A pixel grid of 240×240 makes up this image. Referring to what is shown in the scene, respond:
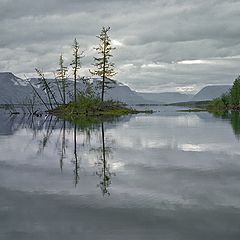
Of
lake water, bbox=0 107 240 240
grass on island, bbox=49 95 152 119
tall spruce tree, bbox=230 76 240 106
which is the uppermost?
tall spruce tree, bbox=230 76 240 106

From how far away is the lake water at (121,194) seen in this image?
38.9ft

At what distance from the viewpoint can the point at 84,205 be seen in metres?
14.4

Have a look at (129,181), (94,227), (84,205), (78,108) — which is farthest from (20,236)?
→ (78,108)

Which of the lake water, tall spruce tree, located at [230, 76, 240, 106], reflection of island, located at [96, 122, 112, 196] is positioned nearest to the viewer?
the lake water

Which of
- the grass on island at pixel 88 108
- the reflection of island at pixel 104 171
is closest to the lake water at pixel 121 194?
the reflection of island at pixel 104 171

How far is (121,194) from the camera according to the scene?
1587 cm

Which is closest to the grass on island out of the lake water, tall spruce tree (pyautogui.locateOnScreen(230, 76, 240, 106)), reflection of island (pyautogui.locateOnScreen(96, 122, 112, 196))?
reflection of island (pyautogui.locateOnScreen(96, 122, 112, 196))

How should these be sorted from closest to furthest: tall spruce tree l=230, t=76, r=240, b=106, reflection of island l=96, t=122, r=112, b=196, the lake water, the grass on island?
the lake water, reflection of island l=96, t=122, r=112, b=196, the grass on island, tall spruce tree l=230, t=76, r=240, b=106

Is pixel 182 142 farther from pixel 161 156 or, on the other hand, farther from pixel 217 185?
pixel 217 185

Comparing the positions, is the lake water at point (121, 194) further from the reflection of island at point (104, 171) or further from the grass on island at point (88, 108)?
the grass on island at point (88, 108)

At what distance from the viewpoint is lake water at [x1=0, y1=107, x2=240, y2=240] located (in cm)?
1186

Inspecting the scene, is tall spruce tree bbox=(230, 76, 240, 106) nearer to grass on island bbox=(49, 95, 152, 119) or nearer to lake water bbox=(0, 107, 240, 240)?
grass on island bbox=(49, 95, 152, 119)

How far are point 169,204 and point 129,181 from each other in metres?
4.06

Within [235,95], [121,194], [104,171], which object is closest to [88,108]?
[104,171]
